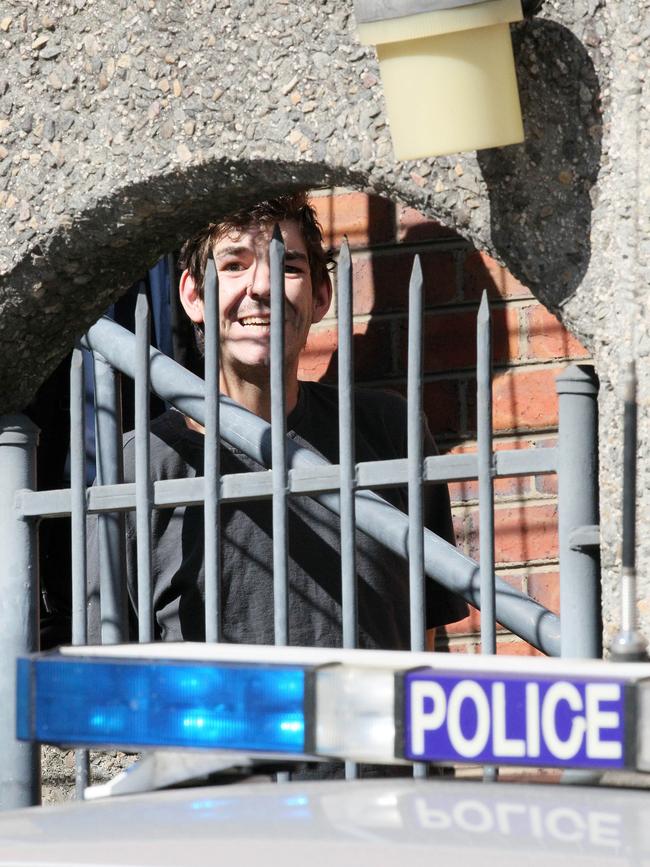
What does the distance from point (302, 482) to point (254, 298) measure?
37.6 inches

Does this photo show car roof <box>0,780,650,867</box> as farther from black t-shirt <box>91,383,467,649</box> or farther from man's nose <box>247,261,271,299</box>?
man's nose <box>247,261,271,299</box>

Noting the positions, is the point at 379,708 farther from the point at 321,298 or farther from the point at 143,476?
the point at 321,298

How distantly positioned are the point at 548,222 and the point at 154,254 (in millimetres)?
804

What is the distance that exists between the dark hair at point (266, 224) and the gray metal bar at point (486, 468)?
44.2 inches

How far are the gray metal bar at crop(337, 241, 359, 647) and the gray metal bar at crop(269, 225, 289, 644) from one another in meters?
0.10

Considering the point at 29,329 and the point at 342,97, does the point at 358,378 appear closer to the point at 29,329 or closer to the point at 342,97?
the point at 29,329

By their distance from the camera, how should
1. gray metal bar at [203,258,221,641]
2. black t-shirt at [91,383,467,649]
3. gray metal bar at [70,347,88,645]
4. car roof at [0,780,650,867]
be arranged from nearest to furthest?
1. car roof at [0,780,650,867]
2. gray metal bar at [203,258,221,641]
3. gray metal bar at [70,347,88,645]
4. black t-shirt at [91,383,467,649]

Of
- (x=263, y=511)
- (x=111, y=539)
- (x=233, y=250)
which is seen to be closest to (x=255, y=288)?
(x=233, y=250)

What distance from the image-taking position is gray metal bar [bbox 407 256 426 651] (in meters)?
2.10

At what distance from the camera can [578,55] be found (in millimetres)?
2043

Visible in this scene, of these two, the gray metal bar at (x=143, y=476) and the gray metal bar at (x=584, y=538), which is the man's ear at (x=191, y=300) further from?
the gray metal bar at (x=584, y=538)

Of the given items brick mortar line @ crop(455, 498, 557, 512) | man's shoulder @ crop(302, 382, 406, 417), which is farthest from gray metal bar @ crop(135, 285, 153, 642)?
brick mortar line @ crop(455, 498, 557, 512)

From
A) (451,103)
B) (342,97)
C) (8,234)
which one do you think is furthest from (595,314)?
(8,234)

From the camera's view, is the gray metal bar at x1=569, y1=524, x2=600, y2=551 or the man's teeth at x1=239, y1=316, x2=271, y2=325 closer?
the gray metal bar at x1=569, y1=524, x2=600, y2=551
